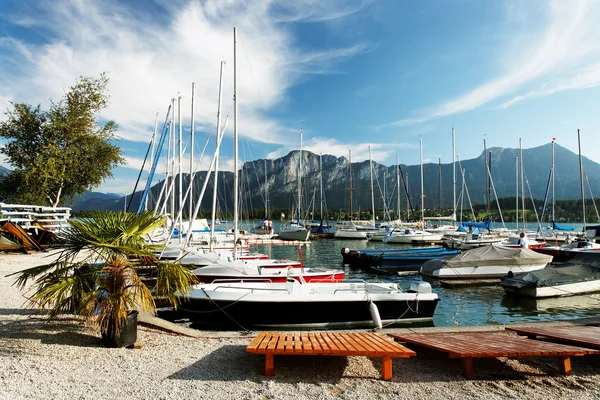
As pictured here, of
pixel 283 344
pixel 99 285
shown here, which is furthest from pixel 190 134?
pixel 283 344

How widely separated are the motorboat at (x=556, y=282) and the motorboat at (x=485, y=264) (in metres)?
3.21

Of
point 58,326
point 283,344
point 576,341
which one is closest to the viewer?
point 283,344

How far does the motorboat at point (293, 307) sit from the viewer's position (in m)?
12.1

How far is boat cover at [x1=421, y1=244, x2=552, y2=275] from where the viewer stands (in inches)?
885

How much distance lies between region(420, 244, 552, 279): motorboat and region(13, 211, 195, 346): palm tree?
17910mm

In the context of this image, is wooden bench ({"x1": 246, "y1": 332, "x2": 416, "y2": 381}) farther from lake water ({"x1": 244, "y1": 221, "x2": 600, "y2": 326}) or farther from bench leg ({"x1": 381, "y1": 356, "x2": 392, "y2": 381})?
lake water ({"x1": 244, "y1": 221, "x2": 600, "y2": 326})

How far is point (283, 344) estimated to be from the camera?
668 cm

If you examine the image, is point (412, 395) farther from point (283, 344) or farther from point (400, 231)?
point (400, 231)

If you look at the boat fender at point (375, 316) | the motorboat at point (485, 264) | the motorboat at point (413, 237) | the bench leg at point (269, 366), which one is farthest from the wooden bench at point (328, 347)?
the motorboat at point (413, 237)

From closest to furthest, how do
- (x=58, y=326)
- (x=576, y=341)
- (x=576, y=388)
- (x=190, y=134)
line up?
1. (x=576, y=388)
2. (x=576, y=341)
3. (x=58, y=326)
4. (x=190, y=134)

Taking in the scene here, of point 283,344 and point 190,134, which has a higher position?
point 190,134

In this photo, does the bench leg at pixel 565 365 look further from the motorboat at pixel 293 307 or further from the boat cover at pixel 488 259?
the boat cover at pixel 488 259

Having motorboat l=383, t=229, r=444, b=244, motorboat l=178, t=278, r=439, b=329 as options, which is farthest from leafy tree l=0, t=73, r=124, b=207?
motorboat l=383, t=229, r=444, b=244

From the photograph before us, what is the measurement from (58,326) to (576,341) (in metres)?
10.3
